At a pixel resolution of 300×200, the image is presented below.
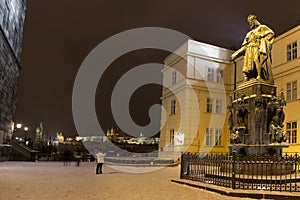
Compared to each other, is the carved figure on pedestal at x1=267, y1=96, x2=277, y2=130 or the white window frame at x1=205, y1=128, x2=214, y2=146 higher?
the carved figure on pedestal at x1=267, y1=96, x2=277, y2=130

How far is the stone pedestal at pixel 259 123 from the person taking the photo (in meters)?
13.1

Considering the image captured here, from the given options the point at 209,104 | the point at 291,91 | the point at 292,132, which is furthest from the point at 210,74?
the point at 292,132

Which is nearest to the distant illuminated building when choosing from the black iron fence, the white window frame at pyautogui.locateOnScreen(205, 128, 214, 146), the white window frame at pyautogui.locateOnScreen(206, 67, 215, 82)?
the white window frame at pyautogui.locateOnScreen(205, 128, 214, 146)

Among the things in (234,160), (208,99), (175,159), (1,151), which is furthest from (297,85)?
(1,151)

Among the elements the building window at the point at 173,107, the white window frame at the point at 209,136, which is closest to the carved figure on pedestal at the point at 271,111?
the white window frame at the point at 209,136

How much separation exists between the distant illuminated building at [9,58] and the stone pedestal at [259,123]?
21774 mm

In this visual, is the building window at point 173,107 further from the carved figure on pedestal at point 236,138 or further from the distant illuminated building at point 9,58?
the carved figure on pedestal at point 236,138

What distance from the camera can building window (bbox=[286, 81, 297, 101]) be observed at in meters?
27.8

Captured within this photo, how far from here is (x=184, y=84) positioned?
34000 millimetres

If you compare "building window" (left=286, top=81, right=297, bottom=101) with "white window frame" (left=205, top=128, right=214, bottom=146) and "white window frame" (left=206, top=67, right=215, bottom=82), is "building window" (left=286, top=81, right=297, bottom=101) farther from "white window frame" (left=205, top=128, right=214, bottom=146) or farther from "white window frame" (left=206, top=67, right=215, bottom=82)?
"white window frame" (left=205, top=128, right=214, bottom=146)

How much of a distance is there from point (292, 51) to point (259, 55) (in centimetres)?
1600

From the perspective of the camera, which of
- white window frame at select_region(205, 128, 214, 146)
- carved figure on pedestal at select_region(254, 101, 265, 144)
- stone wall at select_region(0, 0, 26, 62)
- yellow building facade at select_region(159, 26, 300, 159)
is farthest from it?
white window frame at select_region(205, 128, 214, 146)

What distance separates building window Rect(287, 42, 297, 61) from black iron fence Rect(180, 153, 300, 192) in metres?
18.3

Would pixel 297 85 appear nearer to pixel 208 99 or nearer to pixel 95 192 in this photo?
pixel 208 99
